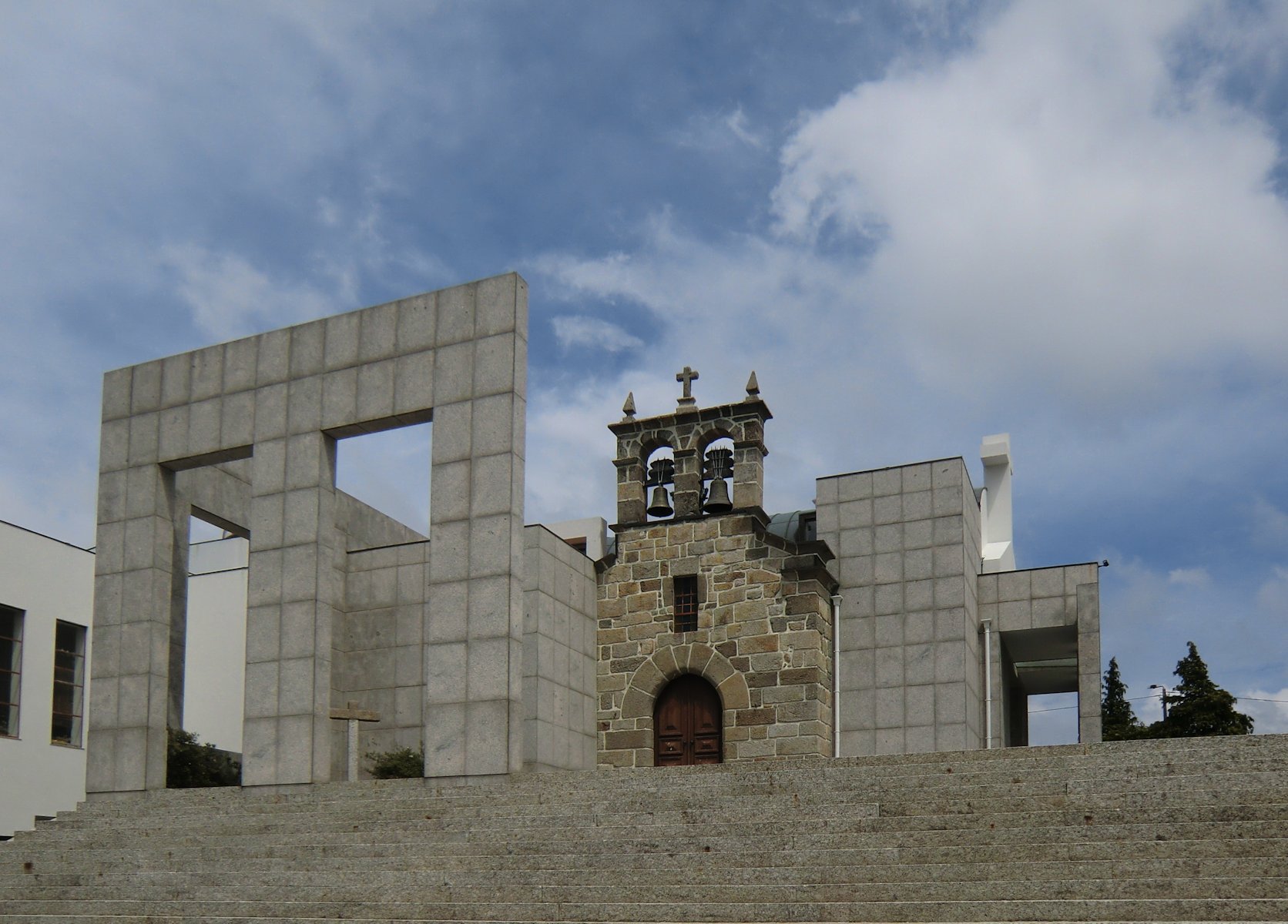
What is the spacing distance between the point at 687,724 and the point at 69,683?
445 inches

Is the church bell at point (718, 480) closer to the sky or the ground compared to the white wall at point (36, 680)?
closer to the sky

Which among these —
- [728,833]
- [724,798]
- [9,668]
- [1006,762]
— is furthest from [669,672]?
[9,668]

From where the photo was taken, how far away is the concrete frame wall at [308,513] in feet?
47.1

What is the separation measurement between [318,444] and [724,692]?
288 inches

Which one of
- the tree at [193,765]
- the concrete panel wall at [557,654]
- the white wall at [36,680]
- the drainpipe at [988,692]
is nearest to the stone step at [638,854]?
the tree at [193,765]

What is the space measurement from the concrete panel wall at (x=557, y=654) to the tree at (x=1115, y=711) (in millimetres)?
22856

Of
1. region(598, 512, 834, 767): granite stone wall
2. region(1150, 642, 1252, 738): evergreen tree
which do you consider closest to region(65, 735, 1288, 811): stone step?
region(598, 512, 834, 767): granite stone wall

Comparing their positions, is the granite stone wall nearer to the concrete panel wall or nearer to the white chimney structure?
the concrete panel wall

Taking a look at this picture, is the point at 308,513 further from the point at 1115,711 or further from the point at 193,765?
the point at 1115,711

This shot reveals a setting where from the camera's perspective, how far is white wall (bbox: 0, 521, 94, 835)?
2234 centimetres

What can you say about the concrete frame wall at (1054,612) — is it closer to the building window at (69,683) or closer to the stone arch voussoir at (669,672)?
the stone arch voussoir at (669,672)

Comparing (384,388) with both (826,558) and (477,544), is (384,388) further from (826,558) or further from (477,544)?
(826,558)

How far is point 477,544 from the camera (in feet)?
47.5

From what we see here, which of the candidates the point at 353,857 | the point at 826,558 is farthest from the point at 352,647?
the point at 353,857
